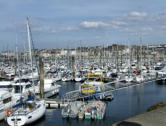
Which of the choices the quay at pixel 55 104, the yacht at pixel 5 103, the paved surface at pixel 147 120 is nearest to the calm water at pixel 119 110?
the quay at pixel 55 104

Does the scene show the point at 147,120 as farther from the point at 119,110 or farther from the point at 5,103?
the point at 5,103

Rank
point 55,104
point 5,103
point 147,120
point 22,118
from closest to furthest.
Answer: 1. point 147,120
2. point 22,118
3. point 5,103
4. point 55,104

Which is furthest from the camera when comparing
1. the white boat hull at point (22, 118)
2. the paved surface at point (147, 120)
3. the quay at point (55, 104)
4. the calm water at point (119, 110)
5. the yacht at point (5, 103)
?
the quay at point (55, 104)

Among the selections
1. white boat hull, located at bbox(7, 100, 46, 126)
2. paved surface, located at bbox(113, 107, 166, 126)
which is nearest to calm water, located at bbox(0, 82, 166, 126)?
white boat hull, located at bbox(7, 100, 46, 126)

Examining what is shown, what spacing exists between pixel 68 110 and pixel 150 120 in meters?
15.4

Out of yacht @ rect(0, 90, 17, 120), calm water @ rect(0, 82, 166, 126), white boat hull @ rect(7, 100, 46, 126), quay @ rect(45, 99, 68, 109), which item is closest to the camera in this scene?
white boat hull @ rect(7, 100, 46, 126)

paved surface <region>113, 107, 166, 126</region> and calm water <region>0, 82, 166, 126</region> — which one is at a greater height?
paved surface <region>113, 107, 166, 126</region>

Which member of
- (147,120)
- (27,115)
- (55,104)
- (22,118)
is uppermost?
(147,120)

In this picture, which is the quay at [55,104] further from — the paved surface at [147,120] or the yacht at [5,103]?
the paved surface at [147,120]

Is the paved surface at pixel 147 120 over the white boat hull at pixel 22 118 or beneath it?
over

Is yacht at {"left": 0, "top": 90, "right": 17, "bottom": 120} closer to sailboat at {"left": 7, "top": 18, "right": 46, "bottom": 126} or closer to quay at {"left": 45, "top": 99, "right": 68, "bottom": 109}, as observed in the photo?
sailboat at {"left": 7, "top": 18, "right": 46, "bottom": 126}

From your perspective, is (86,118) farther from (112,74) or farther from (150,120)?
(112,74)

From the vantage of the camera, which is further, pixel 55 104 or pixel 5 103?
pixel 55 104

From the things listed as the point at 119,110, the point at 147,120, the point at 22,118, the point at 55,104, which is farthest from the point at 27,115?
the point at 147,120
